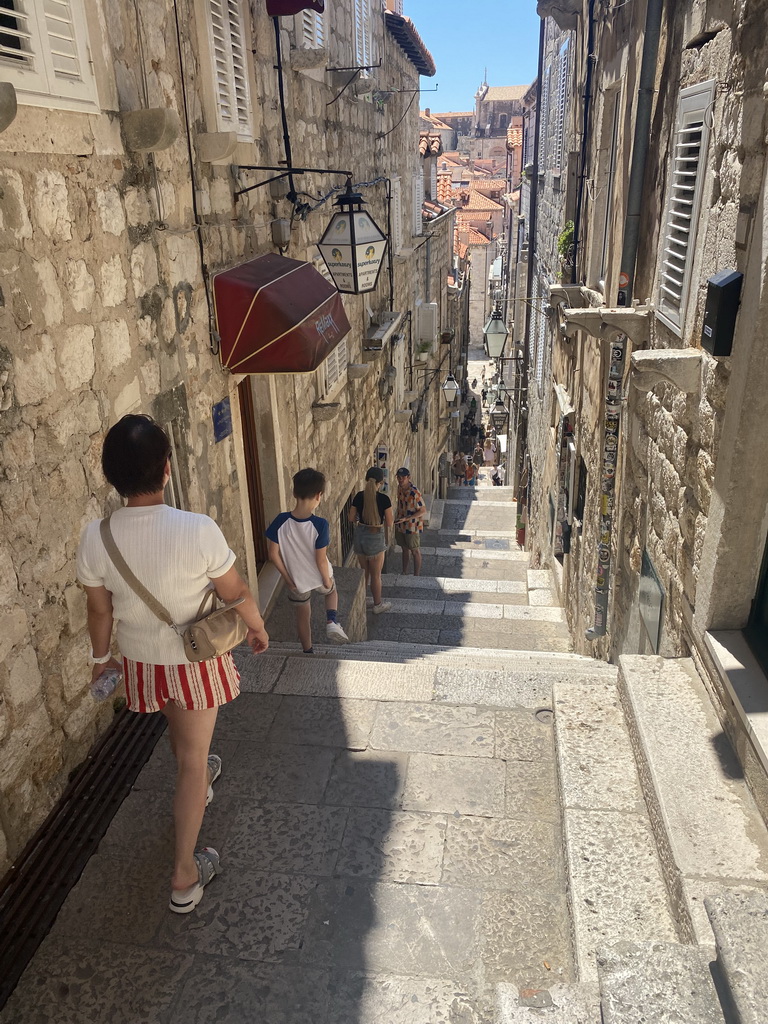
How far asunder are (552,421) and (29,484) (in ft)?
29.1

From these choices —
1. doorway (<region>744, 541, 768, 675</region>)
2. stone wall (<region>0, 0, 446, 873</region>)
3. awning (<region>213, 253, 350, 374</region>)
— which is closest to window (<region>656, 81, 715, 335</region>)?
doorway (<region>744, 541, 768, 675</region>)

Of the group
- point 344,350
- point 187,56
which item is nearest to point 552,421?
point 344,350

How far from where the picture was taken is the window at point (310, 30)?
6422 mm

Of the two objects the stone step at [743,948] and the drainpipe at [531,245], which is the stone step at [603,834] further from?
the drainpipe at [531,245]

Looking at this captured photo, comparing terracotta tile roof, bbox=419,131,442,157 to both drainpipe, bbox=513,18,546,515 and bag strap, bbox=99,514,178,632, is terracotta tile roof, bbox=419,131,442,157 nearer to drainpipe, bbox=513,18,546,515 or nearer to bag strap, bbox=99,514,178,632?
drainpipe, bbox=513,18,546,515

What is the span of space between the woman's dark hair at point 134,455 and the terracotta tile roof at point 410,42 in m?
11.3

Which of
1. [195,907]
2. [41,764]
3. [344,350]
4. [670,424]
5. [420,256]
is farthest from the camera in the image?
[420,256]

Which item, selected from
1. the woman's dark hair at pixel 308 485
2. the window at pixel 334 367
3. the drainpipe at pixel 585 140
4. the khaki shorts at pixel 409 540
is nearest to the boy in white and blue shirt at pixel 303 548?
the woman's dark hair at pixel 308 485

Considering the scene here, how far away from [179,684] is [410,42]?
516 inches

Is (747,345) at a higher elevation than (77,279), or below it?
below

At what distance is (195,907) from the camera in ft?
9.11

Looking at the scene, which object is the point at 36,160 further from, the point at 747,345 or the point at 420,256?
the point at 420,256

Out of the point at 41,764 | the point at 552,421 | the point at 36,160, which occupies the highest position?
the point at 36,160

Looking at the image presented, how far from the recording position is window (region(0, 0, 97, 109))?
2.71 metres
